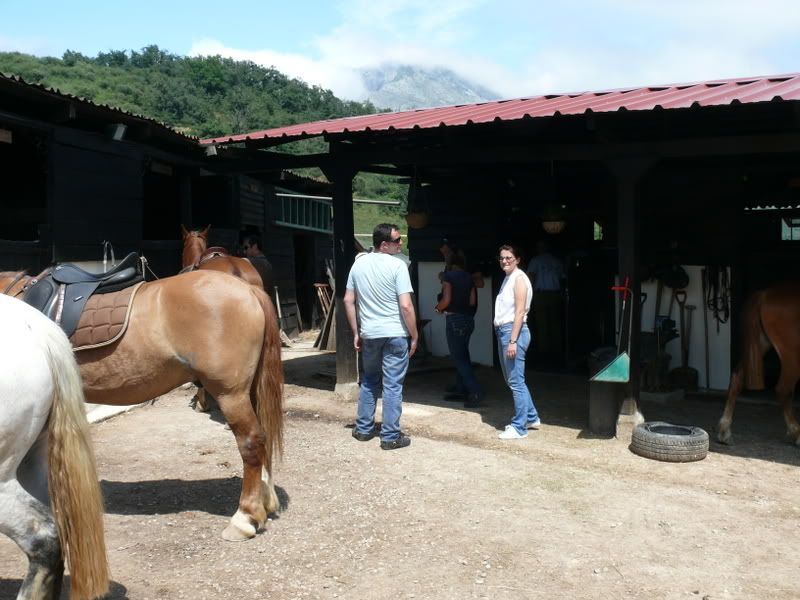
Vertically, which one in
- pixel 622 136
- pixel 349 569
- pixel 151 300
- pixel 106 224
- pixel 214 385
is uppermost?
pixel 622 136

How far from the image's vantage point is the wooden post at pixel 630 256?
256 inches

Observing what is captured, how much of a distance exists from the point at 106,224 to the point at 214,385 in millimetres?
5318

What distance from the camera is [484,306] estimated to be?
10930 millimetres

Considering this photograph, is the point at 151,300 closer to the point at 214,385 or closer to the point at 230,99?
the point at 214,385

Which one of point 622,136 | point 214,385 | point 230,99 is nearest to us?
point 214,385

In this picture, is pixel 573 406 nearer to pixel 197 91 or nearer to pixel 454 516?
pixel 454 516

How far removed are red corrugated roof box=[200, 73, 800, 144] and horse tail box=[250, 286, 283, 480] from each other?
9.77 ft

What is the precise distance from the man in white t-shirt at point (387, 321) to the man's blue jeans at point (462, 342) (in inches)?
55.3

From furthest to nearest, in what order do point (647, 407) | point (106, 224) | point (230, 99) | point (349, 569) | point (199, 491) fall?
point (230, 99) → point (106, 224) → point (647, 407) → point (199, 491) → point (349, 569)

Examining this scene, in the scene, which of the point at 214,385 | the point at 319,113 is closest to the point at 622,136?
the point at 214,385

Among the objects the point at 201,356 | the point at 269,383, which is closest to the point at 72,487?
the point at 201,356

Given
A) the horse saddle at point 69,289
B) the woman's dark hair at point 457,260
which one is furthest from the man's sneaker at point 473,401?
the horse saddle at point 69,289

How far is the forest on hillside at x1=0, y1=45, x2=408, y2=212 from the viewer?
4266 cm

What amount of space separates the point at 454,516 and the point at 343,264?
4337 millimetres
